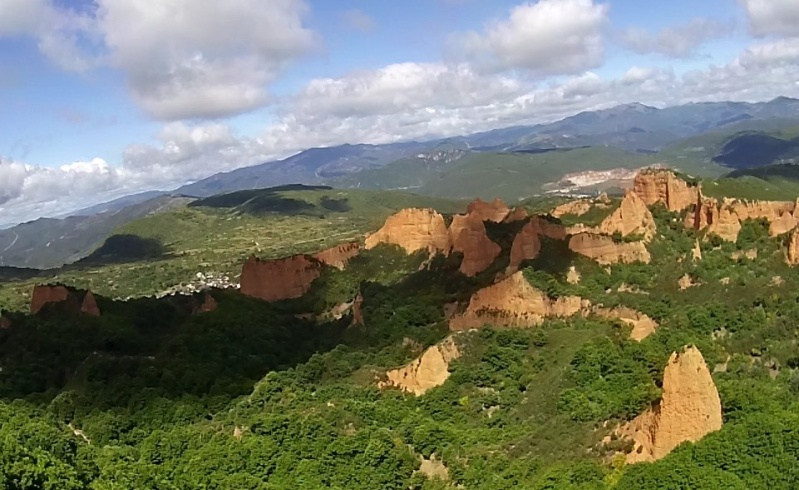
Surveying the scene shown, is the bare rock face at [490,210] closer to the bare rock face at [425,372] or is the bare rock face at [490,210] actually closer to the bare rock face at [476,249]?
the bare rock face at [476,249]

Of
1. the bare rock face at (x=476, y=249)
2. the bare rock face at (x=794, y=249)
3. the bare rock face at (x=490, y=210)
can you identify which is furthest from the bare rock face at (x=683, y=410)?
the bare rock face at (x=490, y=210)

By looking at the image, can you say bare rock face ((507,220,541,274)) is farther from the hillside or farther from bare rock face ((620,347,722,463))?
bare rock face ((620,347,722,463))

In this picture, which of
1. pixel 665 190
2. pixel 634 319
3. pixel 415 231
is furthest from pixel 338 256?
pixel 634 319

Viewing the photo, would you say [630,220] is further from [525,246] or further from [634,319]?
[634,319]

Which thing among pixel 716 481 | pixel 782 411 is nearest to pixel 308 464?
pixel 716 481

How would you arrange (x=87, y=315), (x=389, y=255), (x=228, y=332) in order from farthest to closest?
(x=389, y=255)
(x=87, y=315)
(x=228, y=332)

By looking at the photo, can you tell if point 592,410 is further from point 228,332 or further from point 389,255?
point 389,255
